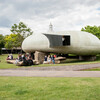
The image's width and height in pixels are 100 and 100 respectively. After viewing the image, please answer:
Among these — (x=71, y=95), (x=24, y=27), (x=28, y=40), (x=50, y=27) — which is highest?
(x=24, y=27)

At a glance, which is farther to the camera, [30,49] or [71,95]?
[30,49]

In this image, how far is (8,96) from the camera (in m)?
4.73

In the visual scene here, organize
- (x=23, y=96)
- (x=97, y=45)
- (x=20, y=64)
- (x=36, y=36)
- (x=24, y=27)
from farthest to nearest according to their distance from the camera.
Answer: (x=24, y=27) < (x=36, y=36) < (x=97, y=45) < (x=20, y=64) < (x=23, y=96)

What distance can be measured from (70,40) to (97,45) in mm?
4433

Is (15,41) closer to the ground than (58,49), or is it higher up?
higher up

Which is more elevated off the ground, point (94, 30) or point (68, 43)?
point (94, 30)

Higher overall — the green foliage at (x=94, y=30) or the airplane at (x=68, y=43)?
the green foliage at (x=94, y=30)

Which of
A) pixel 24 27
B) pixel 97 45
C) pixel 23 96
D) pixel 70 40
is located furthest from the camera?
pixel 24 27

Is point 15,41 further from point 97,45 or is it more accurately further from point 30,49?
point 97,45

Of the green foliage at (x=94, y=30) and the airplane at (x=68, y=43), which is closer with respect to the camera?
the airplane at (x=68, y=43)

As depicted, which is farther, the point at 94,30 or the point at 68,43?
the point at 94,30

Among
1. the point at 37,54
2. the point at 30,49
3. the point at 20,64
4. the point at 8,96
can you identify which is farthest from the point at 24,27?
the point at 8,96

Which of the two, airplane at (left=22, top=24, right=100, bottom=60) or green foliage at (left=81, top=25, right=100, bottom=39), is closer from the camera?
airplane at (left=22, top=24, right=100, bottom=60)

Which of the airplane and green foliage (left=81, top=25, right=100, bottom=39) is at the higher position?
→ green foliage (left=81, top=25, right=100, bottom=39)
